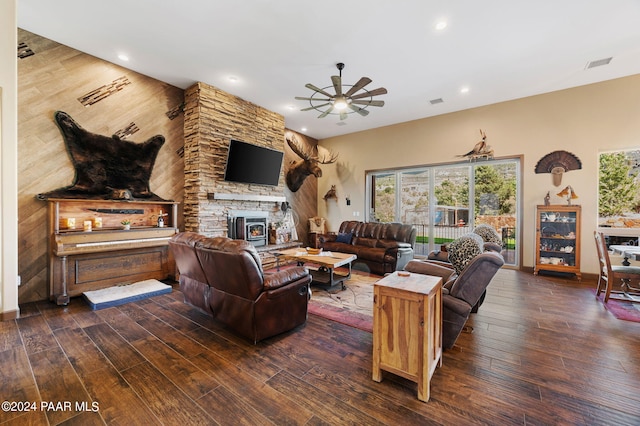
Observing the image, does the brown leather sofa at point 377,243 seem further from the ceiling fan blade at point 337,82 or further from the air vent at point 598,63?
the air vent at point 598,63

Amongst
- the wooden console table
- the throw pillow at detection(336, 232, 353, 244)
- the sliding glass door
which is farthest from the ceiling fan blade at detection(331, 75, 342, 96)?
the sliding glass door

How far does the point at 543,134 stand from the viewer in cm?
541

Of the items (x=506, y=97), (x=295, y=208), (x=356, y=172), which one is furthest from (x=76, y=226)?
(x=506, y=97)

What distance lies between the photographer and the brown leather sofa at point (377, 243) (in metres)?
5.15

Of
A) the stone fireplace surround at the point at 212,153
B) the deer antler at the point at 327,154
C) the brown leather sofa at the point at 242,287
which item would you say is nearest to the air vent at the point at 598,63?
the deer antler at the point at 327,154

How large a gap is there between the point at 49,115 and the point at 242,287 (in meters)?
3.98

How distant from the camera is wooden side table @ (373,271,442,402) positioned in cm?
179

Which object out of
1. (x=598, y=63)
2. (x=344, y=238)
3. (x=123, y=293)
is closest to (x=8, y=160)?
(x=123, y=293)

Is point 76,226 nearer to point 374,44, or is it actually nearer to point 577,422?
point 374,44

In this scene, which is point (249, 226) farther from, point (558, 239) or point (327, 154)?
point (558, 239)

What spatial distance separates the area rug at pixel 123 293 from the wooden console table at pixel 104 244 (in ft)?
0.53

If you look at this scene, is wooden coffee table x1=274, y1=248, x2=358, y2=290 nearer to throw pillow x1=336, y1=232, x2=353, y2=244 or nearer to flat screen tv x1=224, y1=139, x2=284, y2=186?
throw pillow x1=336, y1=232, x2=353, y2=244

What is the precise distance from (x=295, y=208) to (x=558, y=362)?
Result: 6.35m

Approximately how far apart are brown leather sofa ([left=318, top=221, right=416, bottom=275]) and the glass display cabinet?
2.45 meters
